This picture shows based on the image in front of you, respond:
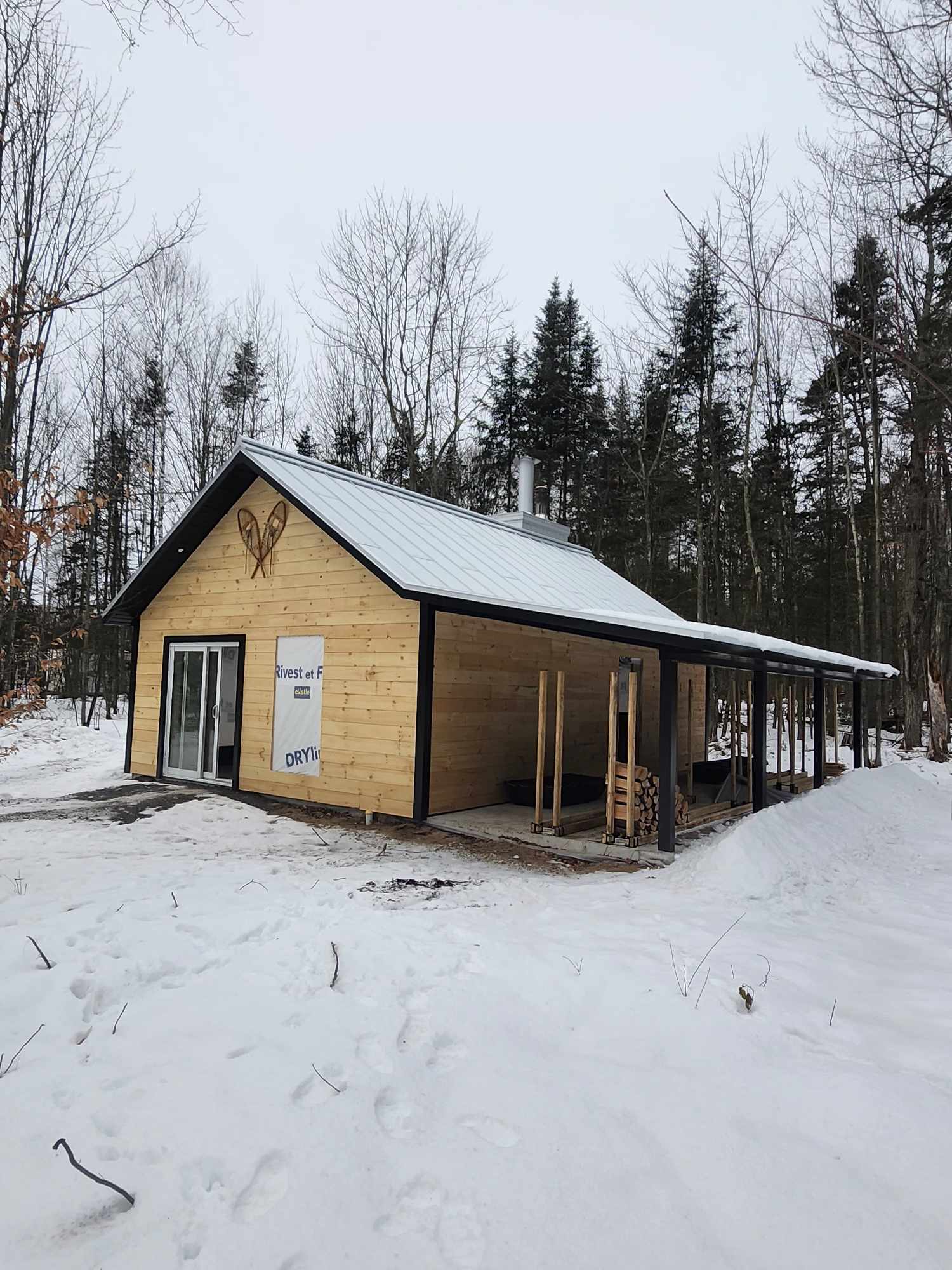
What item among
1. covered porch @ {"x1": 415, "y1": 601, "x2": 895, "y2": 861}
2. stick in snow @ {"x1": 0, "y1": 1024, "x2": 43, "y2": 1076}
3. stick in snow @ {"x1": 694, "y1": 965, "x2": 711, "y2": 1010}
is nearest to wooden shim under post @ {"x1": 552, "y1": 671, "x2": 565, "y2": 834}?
covered porch @ {"x1": 415, "y1": 601, "x2": 895, "y2": 861}

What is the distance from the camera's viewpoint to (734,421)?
65.3 ft

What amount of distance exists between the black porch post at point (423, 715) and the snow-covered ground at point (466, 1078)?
2562mm

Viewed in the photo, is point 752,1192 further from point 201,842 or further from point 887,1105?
point 201,842

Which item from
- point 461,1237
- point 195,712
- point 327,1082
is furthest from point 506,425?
point 461,1237

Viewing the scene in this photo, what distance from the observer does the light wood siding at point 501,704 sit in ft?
28.6

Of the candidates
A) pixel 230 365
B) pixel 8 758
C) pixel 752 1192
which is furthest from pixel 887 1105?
pixel 230 365

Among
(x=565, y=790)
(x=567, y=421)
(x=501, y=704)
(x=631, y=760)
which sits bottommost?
(x=565, y=790)

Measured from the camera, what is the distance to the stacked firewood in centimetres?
733

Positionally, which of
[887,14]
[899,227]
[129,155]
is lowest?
[899,227]

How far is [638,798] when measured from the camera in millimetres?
7414

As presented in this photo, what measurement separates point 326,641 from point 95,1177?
7.22 metres

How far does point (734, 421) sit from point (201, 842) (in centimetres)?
1783

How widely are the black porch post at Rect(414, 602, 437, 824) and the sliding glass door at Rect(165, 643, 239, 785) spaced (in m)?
3.53

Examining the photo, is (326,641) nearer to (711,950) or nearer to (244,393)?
(711,950)
